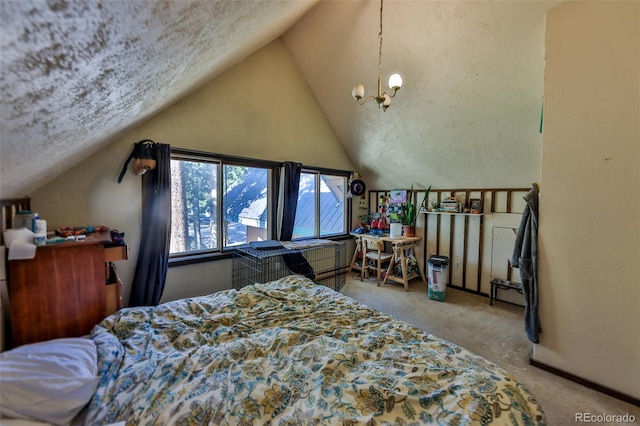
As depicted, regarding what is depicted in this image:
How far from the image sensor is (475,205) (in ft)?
12.2

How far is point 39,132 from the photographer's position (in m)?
1.00

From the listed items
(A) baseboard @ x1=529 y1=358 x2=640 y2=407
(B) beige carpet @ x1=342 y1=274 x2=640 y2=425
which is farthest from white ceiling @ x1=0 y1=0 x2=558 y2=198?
(A) baseboard @ x1=529 y1=358 x2=640 y2=407

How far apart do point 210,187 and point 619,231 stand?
3694 millimetres

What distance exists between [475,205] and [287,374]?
3554 millimetres

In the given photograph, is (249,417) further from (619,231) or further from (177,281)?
(619,231)

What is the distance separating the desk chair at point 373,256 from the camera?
410cm

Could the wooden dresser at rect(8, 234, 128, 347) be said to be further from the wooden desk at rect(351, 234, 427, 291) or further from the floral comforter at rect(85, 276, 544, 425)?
the wooden desk at rect(351, 234, 427, 291)

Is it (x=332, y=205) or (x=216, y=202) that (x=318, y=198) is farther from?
(x=216, y=202)

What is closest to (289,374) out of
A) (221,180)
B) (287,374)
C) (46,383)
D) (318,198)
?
(287,374)

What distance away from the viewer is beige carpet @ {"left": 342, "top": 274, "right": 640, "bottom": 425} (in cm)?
173

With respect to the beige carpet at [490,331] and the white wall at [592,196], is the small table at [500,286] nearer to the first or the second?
the beige carpet at [490,331]

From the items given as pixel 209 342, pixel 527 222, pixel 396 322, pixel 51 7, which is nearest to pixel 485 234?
pixel 527 222

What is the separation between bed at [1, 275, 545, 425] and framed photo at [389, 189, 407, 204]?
10.2ft

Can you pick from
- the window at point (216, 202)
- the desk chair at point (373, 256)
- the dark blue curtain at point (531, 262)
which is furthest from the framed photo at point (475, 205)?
the window at point (216, 202)
